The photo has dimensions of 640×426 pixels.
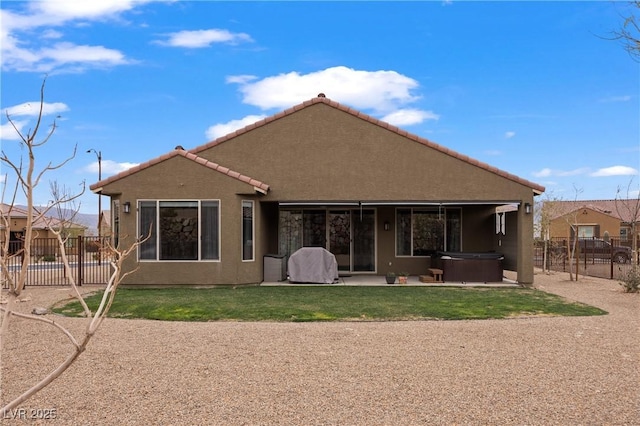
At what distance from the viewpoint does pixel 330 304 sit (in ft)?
39.0

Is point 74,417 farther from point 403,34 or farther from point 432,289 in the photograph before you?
point 403,34

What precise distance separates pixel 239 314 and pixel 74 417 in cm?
571

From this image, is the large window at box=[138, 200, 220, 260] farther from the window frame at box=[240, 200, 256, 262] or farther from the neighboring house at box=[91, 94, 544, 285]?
the window frame at box=[240, 200, 256, 262]

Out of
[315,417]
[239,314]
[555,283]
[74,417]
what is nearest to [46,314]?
[239,314]

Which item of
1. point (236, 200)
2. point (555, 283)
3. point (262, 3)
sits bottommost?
point (555, 283)

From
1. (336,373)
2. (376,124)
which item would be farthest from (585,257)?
(336,373)

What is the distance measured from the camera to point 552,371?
6.48m

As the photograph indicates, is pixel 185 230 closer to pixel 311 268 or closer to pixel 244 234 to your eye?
pixel 244 234

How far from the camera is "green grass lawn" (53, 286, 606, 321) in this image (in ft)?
34.4

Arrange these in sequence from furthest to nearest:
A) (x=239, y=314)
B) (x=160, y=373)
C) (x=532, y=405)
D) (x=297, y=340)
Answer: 1. (x=239, y=314)
2. (x=297, y=340)
3. (x=160, y=373)
4. (x=532, y=405)

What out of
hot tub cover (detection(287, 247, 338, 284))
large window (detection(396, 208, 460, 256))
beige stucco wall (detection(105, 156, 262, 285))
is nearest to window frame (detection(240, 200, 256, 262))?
beige stucco wall (detection(105, 156, 262, 285))

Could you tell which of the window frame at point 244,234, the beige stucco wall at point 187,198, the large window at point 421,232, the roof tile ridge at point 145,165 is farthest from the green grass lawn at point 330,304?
the large window at point 421,232

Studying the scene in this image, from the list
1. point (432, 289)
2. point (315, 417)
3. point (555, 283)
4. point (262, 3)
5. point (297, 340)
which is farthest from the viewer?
point (555, 283)

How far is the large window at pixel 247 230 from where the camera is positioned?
1531cm
